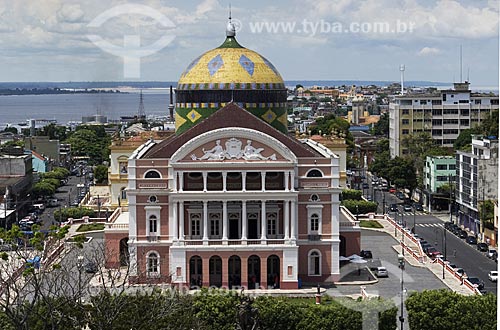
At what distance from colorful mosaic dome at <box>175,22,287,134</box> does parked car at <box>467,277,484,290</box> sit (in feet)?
32.8

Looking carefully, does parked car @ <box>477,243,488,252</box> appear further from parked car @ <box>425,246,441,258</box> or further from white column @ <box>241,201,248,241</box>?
white column @ <box>241,201,248,241</box>

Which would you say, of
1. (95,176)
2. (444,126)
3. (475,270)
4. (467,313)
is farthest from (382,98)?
(467,313)

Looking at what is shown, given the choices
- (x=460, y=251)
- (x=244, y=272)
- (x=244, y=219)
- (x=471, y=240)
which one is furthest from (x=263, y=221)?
(x=471, y=240)

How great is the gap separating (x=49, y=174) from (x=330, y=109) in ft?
222

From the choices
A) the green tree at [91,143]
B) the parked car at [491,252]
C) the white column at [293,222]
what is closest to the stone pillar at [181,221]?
the white column at [293,222]

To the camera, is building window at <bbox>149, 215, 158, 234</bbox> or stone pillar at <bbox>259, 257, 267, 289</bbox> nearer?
stone pillar at <bbox>259, 257, 267, 289</bbox>

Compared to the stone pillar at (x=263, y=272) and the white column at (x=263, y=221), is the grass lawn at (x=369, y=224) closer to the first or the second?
the white column at (x=263, y=221)

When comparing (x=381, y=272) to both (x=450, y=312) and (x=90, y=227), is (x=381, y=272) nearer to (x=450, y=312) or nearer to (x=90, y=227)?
(x=450, y=312)

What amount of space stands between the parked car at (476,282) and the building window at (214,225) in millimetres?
8995

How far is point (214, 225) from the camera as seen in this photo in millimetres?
34219

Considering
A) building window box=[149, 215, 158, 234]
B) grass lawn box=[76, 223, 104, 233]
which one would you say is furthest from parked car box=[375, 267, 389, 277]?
grass lawn box=[76, 223, 104, 233]

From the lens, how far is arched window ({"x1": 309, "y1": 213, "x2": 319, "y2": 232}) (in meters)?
34.3

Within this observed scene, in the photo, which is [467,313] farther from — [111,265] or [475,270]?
[111,265]

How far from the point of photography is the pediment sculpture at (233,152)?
33.2 metres
